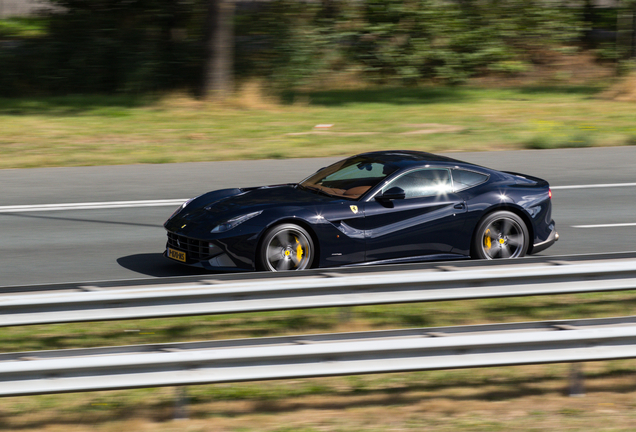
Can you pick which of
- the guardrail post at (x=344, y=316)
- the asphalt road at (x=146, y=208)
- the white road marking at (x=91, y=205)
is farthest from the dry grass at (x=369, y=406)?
the white road marking at (x=91, y=205)

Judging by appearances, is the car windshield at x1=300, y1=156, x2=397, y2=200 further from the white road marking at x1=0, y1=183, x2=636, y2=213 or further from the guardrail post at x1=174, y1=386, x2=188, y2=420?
the guardrail post at x1=174, y1=386, x2=188, y2=420

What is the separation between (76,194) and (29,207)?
3.10ft

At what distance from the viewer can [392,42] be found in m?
24.7

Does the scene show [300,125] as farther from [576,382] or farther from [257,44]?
[576,382]

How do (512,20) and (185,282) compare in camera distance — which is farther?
(512,20)

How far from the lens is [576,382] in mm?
5379

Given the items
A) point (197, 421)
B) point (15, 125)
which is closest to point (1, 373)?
point (197, 421)

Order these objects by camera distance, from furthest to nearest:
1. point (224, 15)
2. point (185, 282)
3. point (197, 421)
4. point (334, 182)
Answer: point (224, 15) < point (334, 182) < point (185, 282) < point (197, 421)

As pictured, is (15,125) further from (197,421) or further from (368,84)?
(197,421)

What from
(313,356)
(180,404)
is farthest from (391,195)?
(180,404)

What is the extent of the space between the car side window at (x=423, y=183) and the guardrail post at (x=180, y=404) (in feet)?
13.2

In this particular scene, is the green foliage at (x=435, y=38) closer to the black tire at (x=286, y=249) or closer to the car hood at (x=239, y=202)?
the car hood at (x=239, y=202)

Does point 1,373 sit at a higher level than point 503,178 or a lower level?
lower

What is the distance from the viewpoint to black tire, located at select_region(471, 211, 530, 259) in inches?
340
